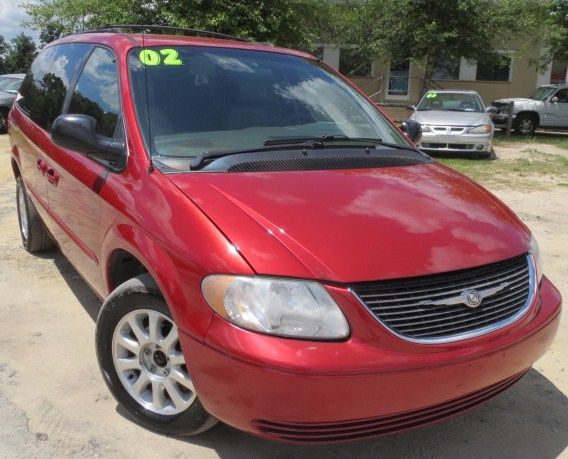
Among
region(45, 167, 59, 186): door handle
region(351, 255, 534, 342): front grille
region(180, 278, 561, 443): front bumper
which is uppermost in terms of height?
region(45, 167, 59, 186): door handle

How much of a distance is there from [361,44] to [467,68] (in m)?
7.47

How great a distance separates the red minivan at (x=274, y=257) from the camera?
1.97 meters

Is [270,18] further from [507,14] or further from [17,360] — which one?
[17,360]

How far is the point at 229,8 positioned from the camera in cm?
1577

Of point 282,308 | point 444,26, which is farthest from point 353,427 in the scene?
Result: point 444,26

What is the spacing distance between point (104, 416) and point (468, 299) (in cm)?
173

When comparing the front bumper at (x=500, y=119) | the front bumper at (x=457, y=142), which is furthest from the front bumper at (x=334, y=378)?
the front bumper at (x=500, y=119)

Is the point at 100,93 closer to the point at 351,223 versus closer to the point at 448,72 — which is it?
the point at 351,223

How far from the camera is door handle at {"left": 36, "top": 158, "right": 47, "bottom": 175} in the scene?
147 inches

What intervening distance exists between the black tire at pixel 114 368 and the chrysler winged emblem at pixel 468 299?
3.24 feet

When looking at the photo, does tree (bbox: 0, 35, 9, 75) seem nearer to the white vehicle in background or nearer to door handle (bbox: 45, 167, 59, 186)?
the white vehicle in background

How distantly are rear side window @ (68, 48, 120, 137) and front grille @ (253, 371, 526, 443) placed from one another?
1662mm

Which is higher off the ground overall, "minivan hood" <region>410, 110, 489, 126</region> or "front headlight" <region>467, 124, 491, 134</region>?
"minivan hood" <region>410, 110, 489, 126</region>

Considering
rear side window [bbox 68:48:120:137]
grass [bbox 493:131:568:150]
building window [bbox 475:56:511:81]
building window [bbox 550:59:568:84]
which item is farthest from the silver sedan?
building window [bbox 550:59:568:84]
